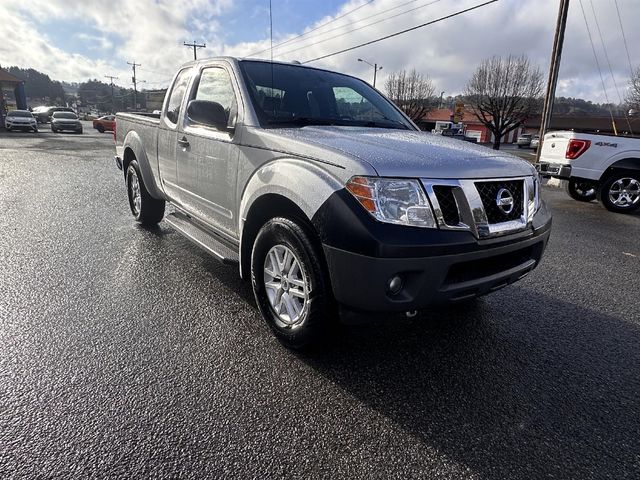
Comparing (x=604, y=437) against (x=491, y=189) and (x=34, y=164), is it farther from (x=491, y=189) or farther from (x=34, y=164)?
(x=34, y=164)

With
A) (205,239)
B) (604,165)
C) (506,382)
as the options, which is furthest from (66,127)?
(506,382)

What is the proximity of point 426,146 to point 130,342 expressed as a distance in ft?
7.66

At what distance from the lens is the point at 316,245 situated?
8.06 feet

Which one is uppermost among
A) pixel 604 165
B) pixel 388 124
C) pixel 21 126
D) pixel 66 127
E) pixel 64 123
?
pixel 388 124

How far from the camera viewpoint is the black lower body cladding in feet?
7.00

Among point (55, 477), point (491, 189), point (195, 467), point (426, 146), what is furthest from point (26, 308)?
point (491, 189)

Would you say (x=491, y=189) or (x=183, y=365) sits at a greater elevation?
(x=491, y=189)

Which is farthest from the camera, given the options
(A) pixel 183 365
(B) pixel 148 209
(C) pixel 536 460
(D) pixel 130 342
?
(B) pixel 148 209

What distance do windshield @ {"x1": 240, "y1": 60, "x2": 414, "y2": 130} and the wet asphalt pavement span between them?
5.17ft

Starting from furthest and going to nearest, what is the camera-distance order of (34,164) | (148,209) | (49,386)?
(34,164) → (148,209) → (49,386)

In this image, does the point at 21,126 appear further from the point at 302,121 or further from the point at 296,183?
the point at 296,183

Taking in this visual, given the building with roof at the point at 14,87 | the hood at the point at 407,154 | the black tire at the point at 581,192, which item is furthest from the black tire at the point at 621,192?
the building with roof at the point at 14,87

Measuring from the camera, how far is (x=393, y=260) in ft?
6.97

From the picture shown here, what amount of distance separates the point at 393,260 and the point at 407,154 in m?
0.69
